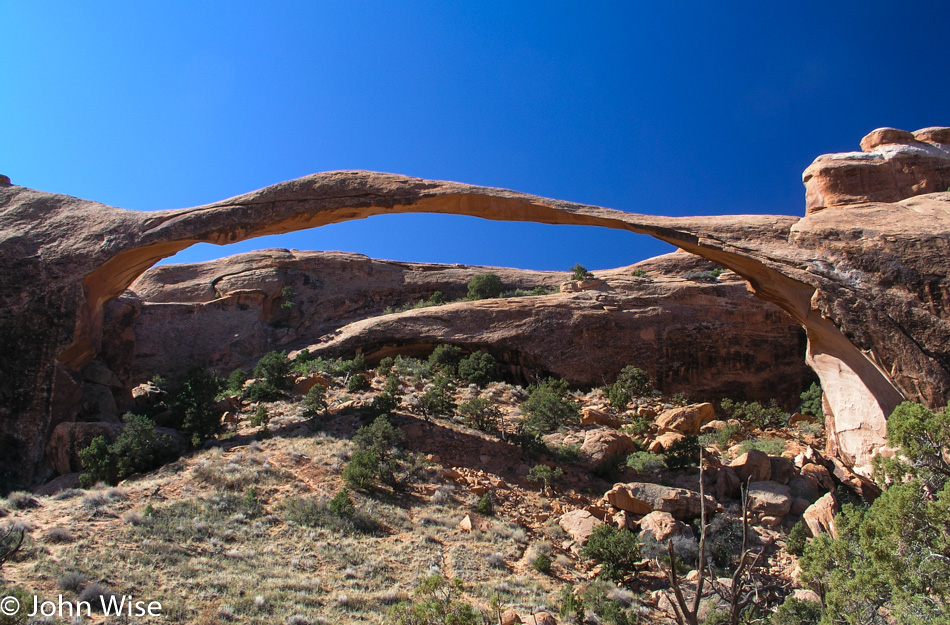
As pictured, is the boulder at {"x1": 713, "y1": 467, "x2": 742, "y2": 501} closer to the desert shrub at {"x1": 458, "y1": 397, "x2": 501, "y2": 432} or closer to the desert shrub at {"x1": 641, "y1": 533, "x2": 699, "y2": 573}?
the desert shrub at {"x1": 641, "y1": 533, "x2": 699, "y2": 573}

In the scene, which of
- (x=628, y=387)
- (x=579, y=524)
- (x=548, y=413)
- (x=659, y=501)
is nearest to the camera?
(x=579, y=524)

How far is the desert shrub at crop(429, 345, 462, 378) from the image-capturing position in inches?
745

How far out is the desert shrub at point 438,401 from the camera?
592 inches

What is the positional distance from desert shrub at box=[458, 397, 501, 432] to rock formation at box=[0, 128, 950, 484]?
15.4 ft

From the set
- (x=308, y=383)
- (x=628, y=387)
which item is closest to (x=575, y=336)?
(x=628, y=387)

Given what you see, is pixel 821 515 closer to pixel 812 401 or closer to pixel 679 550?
pixel 679 550

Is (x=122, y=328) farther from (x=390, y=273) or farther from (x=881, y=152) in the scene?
(x=881, y=152)

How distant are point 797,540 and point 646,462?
377 cm

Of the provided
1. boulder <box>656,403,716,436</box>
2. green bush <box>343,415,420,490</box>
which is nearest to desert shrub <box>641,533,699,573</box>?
green bush <box>343,415,420,490</box>

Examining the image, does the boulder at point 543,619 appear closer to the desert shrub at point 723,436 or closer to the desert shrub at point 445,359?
the desert shrub at point 723,436

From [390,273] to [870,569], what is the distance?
25892mm

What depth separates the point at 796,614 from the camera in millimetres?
7516

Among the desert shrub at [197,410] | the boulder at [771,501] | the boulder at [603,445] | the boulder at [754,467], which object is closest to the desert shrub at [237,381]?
the desert shrub at [197,410]

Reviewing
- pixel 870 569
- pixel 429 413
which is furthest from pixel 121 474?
pixel 870 569
